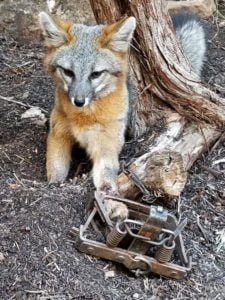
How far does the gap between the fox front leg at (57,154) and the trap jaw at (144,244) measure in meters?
1.08

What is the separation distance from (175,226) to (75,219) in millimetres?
684

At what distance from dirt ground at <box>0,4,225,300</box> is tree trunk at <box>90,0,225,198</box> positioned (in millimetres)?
260

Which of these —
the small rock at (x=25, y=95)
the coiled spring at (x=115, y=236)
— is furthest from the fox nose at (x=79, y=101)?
the small rock at (x=25, y=95)

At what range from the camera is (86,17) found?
7637mm

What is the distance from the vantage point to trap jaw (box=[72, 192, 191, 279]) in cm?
394

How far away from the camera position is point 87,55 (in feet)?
15.9

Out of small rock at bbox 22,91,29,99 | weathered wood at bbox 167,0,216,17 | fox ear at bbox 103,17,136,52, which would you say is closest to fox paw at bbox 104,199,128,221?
fox ear at bbox 103,17,136,52

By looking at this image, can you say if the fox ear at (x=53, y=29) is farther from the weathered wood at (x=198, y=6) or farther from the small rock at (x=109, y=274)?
the weathered wood at (x=198, y=6)

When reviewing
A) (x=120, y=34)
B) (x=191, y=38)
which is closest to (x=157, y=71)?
(x=120, y=34)

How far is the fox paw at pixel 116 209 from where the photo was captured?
4.31 meters

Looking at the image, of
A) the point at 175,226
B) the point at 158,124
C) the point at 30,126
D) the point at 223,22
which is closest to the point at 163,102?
the point at 158,124

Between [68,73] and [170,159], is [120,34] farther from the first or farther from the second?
[170,159]

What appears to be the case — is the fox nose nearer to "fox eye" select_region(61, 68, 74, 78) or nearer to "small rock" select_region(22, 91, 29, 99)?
"fox eye" select_region(61, 68, 74, 78)

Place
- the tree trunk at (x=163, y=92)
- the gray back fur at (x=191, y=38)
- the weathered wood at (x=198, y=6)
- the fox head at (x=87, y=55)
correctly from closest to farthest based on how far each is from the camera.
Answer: the fox head at (x=87, y=55), the tree trunk at (x=163, y=92), the gray back fur at (x=191, y=38), the weathered wood at (x=198, y=6)
